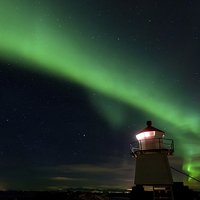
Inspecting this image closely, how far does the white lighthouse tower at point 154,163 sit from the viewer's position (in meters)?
13.3

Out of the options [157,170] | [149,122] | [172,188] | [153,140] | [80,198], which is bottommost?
[80,198]

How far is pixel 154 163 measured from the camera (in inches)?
563

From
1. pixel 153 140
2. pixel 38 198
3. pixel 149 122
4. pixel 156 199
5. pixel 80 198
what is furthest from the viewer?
pixel 80 198

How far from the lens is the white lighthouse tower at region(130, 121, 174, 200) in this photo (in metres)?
13.3

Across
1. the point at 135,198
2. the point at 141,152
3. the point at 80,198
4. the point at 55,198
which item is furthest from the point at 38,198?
the point at 141,152

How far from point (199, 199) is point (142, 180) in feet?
26.1

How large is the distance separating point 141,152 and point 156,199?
11.4 ft

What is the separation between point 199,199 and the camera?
17344 mm

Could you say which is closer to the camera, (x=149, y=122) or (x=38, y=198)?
(x=149, y=122)

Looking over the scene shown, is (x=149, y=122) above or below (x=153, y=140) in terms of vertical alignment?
above

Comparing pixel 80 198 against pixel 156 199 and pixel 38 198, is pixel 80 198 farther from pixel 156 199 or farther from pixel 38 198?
pixel 156 199

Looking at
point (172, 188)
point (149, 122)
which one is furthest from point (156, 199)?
point (149, 122)

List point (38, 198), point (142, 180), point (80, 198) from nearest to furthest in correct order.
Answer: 1. point (142, 180)
2. point (38, 198)
3. point (80, 198)

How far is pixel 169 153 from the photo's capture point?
49.0 feet
